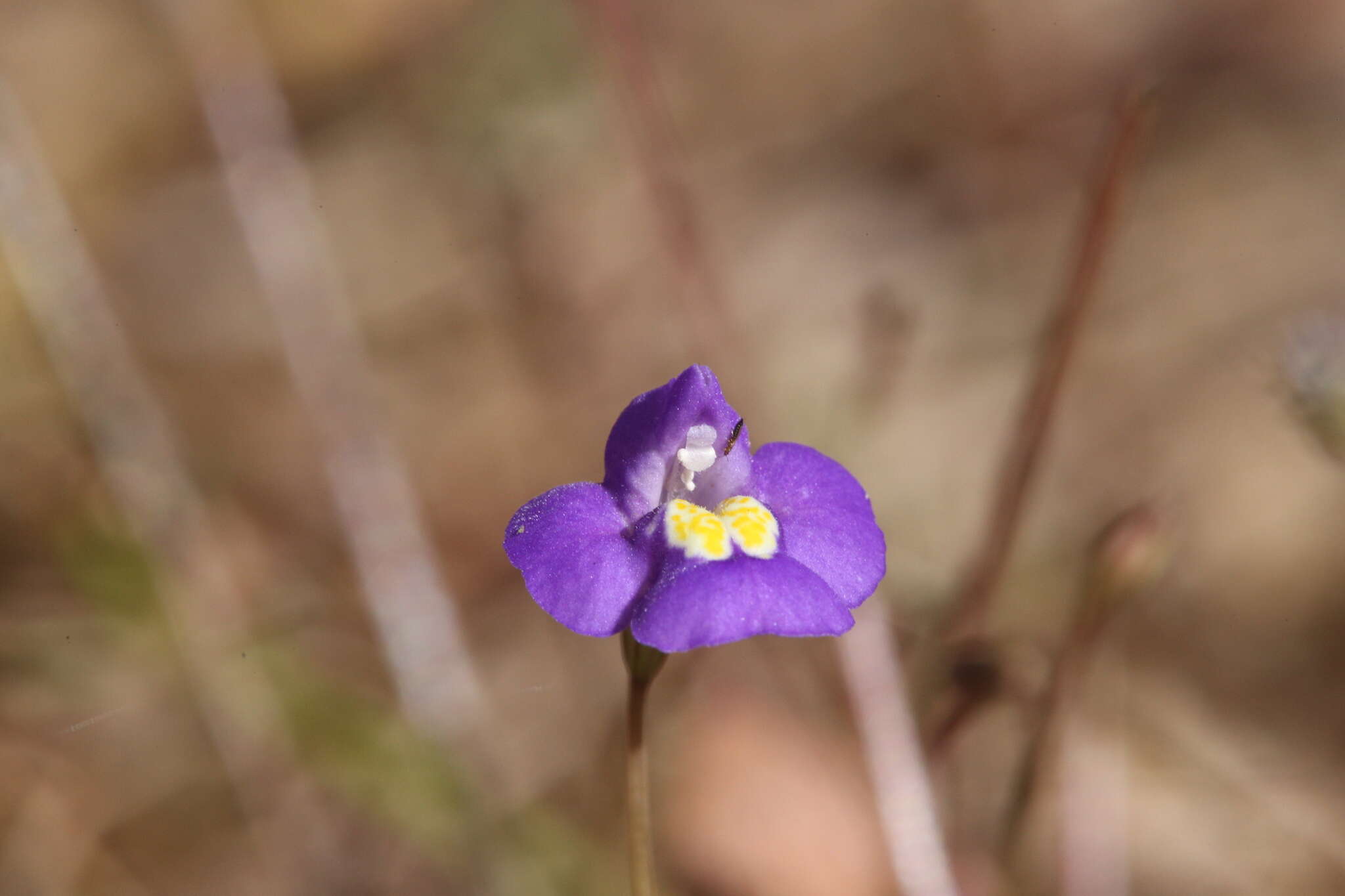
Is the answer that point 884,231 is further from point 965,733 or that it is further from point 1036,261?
point 965,733

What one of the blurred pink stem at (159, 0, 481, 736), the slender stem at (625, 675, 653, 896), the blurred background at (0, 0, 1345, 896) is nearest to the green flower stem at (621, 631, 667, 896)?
the slender stem at (625, 675, 653, 896)

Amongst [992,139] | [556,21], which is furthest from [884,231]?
[556,21]

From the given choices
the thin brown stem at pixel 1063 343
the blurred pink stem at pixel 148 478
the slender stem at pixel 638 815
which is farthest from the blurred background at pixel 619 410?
the slender stem at pixel 638 815

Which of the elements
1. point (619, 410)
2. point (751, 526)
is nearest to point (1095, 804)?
point (751, 526)

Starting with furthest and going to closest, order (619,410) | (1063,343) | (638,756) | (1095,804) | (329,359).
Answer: (619,410)
(329,359)
(1095,804)
(1063,343)
(638,756)

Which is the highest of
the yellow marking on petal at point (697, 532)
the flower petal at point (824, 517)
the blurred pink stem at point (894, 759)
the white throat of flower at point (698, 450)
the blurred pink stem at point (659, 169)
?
the blurred pink stem at point (659, 169)

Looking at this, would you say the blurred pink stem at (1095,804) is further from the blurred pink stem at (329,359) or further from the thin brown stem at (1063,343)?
the blurred pink stem at (329,359)

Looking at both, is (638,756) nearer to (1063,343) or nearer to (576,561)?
(576,561)
